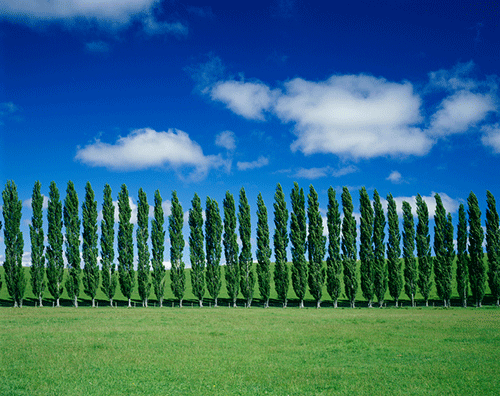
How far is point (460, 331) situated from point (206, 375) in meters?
19.4

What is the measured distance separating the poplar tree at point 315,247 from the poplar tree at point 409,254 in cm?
1326

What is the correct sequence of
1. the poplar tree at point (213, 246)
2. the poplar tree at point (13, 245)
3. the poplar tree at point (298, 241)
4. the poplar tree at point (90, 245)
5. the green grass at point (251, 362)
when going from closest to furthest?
the green grass at point (251, 362)
the poplar tree at point (13, 245)
the poplar tree at point (90, 245)
the poplar tree at point (298, 241)
the poplar tree at point (213, 246)

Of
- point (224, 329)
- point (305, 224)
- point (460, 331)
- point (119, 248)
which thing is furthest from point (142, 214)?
A: point (460, 331)

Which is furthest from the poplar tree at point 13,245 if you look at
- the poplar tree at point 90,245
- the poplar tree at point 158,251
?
the poplar tree at point 158,251

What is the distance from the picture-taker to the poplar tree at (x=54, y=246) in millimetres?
58906

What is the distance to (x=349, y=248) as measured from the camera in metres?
62.1

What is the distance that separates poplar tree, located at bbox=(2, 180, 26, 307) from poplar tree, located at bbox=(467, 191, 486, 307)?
68.9 meters

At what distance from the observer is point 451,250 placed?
6106 centimetres

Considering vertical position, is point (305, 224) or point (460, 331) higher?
point (305, 224)

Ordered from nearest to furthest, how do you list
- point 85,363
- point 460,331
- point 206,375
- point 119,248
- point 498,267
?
point 206,375 → point 85,363 → point 460,331 → point 498,267 → point 119,248

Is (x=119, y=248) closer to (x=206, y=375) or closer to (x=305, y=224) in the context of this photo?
(x=305, y=224)

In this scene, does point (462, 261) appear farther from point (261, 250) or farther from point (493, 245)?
point (261, 250)

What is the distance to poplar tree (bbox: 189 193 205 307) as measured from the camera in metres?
61.7

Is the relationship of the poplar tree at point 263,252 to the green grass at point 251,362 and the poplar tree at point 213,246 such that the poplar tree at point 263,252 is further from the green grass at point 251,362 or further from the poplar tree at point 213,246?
the green grass at point 251,362
